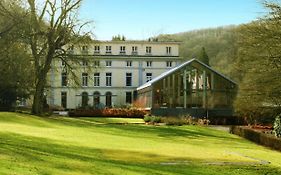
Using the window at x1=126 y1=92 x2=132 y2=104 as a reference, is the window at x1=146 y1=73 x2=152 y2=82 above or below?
above

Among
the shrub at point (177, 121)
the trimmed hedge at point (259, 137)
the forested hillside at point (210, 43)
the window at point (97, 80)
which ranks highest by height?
the forested hillside at point (210, 43)

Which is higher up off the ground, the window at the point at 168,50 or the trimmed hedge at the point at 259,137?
the window at the point at 168,50

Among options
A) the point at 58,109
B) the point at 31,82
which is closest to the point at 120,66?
the point at 58,109

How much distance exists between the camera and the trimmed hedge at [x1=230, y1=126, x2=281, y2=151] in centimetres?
2340

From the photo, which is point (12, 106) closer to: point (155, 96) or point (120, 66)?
point (155, 96)

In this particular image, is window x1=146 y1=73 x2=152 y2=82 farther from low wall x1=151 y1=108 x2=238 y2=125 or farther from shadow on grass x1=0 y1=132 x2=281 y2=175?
shadow on grass x1=0 y1=132 x2=281 y2=175

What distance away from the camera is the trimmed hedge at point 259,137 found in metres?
23.4

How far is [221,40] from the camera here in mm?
95000

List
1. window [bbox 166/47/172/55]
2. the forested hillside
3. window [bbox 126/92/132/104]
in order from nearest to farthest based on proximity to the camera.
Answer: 1. window [bbox 126/92/132/104]
2. window [bbox 166/47/172/55]
3. the forested hillside

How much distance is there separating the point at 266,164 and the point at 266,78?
36.7ft

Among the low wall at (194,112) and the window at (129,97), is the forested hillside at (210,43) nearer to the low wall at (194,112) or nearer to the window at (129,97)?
the window at (129,97)

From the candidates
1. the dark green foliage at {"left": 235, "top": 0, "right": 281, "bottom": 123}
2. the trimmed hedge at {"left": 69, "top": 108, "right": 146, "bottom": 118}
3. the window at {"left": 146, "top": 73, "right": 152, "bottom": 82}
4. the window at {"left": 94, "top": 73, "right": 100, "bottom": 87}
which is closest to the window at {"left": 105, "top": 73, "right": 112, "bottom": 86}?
the window at {"left": 94, "top": 73, "right": 100, "bottom": 87}

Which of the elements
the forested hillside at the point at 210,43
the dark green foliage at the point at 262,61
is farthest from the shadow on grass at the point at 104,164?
the forested hillside at the point at 210,43

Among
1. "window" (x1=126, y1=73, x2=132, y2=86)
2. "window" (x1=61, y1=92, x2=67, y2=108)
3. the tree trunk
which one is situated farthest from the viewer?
"window" (x1=126, y1=73, x2=132, y2=86)
